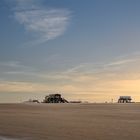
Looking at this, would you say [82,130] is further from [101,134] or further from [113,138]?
[113,138]

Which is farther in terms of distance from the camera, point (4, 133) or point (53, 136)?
point (4, 133)

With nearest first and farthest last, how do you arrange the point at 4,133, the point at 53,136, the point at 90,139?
the point at 90,139 → the point at 53,136 → the point at 4,133

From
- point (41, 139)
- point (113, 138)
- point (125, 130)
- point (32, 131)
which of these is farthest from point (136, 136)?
point (32, 131)

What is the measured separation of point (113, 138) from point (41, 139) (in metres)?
4.84

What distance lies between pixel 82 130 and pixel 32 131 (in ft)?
13.0

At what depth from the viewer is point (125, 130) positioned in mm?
35344

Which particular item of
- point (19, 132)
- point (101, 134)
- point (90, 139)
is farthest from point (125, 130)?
point (19, 132)

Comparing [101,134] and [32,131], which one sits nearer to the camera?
[101,134]

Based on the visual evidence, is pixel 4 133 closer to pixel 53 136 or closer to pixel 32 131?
pixel 32 131

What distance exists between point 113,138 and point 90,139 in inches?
60.3

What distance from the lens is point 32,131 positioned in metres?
36.2

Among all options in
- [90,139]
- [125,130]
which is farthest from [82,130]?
[90,139]

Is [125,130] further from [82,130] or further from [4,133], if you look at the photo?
[4,133]

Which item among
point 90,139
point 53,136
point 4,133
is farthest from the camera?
point 4,133
